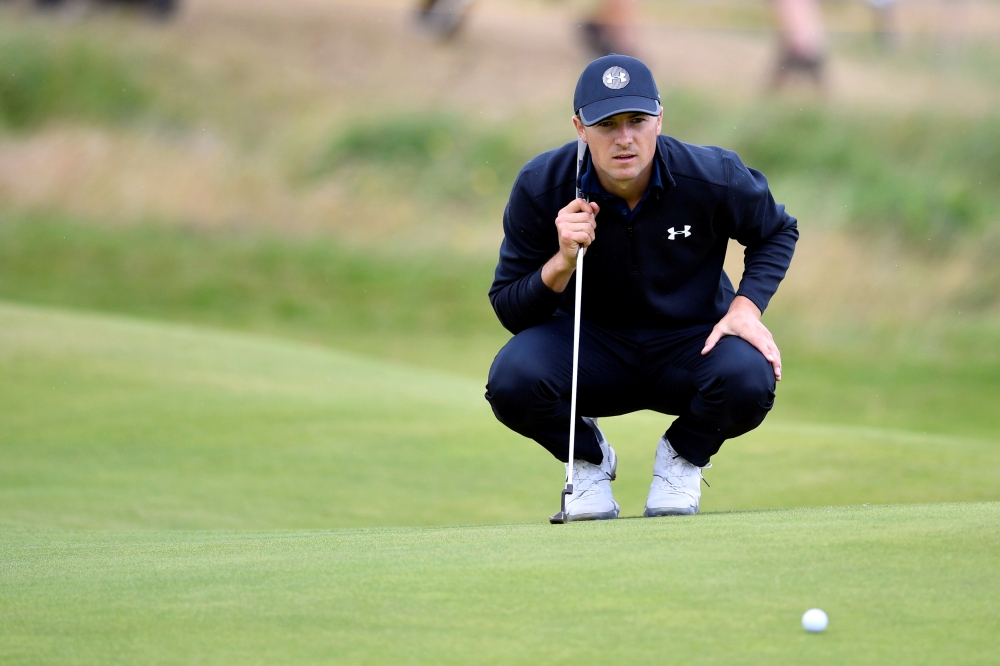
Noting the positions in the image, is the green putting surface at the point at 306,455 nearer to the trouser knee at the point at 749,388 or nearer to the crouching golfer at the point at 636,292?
the crouching golfer at the point at 636,292

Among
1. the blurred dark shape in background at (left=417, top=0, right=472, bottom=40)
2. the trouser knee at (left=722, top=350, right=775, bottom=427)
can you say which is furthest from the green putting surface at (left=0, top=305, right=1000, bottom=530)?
the blurred dark shape in background at (left=417, top=0, right=472, bottom=40)

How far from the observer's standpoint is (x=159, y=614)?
7.84 ft

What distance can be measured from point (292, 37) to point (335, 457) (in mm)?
12776

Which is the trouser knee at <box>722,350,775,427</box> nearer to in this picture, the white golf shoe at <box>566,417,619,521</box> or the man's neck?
the white golf shoe at <box>566,417,619,521</box>

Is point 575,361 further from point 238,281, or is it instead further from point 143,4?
point 143,4

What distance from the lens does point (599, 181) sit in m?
3.56

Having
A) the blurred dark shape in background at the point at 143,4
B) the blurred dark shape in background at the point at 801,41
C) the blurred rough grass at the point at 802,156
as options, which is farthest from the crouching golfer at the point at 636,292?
the blurred dark shape in background at the point at 143,4

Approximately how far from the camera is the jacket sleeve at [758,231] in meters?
3.61

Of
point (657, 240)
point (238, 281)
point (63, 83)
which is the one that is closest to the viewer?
point (657, 240)

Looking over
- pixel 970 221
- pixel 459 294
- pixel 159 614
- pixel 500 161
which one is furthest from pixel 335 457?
pixel 500 161

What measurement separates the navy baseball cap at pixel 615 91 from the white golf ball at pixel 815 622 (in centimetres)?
158

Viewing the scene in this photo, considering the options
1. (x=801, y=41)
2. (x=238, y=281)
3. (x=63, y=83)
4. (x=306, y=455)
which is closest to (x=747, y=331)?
(x=306, y=455)

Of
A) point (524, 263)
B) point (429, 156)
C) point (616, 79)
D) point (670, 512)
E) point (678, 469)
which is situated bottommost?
point (670, 512)

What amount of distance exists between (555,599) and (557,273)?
4.35 feet
